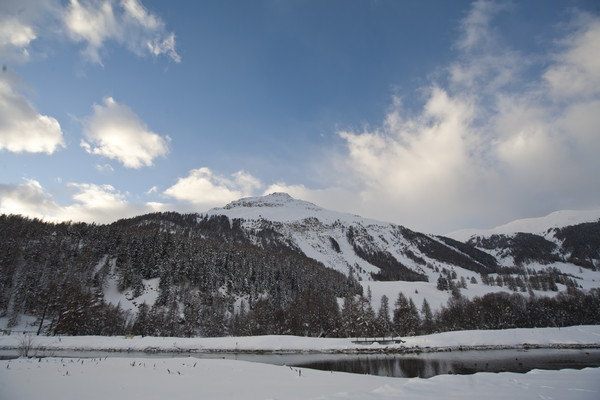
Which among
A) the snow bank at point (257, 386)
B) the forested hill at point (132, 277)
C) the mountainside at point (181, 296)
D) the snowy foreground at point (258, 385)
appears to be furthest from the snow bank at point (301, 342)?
the snow bank at point (257, 386)

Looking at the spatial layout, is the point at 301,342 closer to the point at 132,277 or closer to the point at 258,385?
the point at 258,385

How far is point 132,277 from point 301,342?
8141 centimetres

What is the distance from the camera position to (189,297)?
112000 millimetres

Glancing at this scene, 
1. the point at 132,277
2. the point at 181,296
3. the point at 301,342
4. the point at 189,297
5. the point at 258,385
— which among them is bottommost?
the point at 301,342

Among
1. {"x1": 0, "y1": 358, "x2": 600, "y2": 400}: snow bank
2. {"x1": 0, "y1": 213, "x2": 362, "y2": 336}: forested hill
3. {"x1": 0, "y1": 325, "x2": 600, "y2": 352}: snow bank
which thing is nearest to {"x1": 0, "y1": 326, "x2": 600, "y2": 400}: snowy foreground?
{"x1": 0, "y1": 358, "x2": 600, "y2": 400}: snow bank

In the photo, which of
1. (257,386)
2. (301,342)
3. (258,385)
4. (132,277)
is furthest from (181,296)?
(257,386)

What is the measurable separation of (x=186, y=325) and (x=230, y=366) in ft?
215

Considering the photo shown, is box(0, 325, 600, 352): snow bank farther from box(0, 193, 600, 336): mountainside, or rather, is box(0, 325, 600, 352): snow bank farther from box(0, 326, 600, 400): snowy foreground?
box(0, 326, 600, 400): snowy foreground

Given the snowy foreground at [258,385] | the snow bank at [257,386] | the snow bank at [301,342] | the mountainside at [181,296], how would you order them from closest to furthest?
the snow bank at [257,386], the snowy foreground at [258,385], the snow bank at [301,342], the mountainside at [181,296]

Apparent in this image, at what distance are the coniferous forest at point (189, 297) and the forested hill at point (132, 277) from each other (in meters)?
0.39

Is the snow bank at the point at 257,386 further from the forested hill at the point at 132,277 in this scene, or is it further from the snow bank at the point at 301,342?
the forested hill at the point at 132,277

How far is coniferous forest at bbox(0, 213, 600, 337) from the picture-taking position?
8431 cm

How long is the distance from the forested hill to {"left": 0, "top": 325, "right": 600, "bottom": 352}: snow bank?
40.2 ft

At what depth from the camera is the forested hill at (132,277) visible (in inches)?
3253
